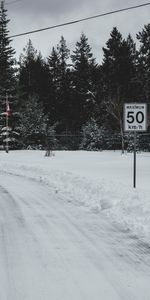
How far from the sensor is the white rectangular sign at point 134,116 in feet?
45.3

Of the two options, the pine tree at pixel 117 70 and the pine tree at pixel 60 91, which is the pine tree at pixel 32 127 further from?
the pine tree at pixel 60 91

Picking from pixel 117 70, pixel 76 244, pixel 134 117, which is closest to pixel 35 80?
pixel 117 70

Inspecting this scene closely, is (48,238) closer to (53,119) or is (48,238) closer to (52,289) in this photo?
(52,289)

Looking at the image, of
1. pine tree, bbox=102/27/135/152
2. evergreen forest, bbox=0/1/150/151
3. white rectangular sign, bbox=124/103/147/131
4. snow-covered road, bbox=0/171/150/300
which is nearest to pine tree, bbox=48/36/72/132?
evergreen forest, bbox=0/1/150/151

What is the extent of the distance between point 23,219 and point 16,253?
2.81 meters

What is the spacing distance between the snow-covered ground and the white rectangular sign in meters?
1.86

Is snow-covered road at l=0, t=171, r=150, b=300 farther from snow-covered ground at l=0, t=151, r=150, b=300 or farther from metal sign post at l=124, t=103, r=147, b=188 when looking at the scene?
metal sign post at l=124, t=103, r=147, b=188

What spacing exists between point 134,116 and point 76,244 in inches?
291

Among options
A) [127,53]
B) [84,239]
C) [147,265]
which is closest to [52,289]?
[147,265]

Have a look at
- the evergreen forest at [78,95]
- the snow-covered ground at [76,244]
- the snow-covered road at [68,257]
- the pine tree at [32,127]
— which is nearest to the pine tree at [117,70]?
the evergreen forest at [78,95]

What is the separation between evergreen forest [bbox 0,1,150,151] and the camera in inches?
1772

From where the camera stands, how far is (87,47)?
66875 mm

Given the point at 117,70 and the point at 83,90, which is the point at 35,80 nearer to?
the point at 83,90

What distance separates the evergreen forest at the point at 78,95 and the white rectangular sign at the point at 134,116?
74.8 ft
